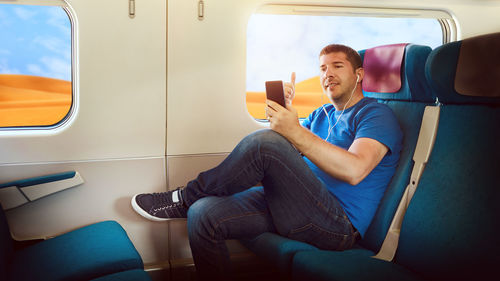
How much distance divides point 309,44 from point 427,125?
1098mm

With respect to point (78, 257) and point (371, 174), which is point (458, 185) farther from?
point (78, 257)

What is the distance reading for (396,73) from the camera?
1956 mm

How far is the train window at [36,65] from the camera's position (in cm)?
208

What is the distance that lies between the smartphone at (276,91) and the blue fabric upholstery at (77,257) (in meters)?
→ 0.96

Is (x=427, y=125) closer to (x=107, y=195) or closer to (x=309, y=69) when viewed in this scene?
(x=309, y=69)

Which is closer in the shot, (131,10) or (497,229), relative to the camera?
(497,229)

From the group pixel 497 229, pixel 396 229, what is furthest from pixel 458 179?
pixel 396 229

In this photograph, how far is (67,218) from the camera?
7.14 feet

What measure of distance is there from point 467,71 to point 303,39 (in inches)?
49.6

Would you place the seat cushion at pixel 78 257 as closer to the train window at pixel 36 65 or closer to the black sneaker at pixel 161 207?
the black sneaker at pixel 161 207

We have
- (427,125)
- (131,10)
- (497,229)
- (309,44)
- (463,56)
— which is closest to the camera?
(497,229)

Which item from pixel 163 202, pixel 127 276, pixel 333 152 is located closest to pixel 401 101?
pixel 333 152

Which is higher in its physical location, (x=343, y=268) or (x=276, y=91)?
(x=276, y=91)

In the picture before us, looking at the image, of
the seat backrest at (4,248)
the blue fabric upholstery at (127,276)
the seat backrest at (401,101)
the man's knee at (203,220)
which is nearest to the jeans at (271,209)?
the man's knee at (203,220)
